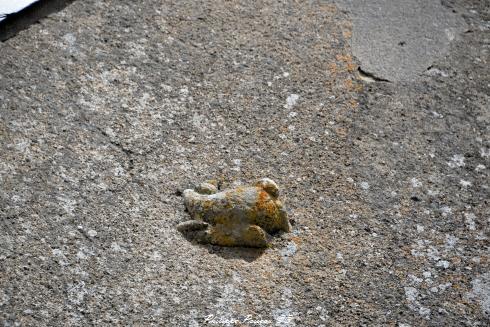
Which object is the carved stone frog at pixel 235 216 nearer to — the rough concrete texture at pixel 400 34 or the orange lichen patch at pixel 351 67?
→ the orange lichen patch at pixel 351 67

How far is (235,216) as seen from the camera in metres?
2.30

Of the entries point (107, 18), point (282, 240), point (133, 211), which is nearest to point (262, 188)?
point (282, 240)

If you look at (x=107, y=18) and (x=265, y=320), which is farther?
(x=107, y=18)

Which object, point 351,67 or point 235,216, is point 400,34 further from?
point 235,216

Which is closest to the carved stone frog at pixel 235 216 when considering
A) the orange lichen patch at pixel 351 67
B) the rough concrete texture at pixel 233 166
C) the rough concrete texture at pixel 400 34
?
the rough concrete texture at pixel 233 166

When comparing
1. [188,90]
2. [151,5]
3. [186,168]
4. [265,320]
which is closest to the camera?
[265,320]

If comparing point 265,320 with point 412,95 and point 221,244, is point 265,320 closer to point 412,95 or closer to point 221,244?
point 221,244

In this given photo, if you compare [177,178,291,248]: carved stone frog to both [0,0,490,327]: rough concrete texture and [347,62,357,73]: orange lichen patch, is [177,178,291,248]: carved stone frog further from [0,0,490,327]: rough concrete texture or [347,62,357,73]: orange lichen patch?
[347,62,357,73]: orange lichen patch

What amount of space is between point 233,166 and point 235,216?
10.2 inches

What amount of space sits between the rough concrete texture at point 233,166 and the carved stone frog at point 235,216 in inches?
1.6

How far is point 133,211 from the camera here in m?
2.28

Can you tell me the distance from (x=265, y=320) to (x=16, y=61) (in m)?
1.32

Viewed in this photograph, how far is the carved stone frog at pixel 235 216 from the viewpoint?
2.29 meters

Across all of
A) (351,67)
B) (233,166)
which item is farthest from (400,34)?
(233,166)
